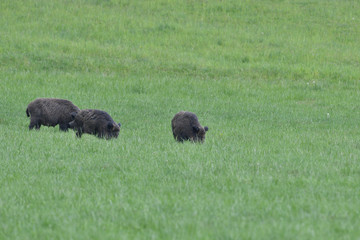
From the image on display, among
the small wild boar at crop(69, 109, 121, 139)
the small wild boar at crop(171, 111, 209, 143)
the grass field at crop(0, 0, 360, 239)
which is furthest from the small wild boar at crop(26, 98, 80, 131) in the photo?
the small wild boar at crop(171, 111, 209, 143)

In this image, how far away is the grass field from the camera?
6.16 metres

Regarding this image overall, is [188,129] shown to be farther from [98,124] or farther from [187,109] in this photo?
[187,109]

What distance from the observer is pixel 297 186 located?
24.5 ft

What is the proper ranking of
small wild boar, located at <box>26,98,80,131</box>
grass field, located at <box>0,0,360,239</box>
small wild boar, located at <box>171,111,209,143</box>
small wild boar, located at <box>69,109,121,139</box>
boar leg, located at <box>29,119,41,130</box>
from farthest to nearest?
boar leg, located at <box>29,119,41,130</box>
small wild boar, located at <box>26,98,80,131</box>
small wild boar, located at <box>69,109,121,139</box>
small wild boar, located at <box>171,111,209,143</box>
grass field, located at <box>0,0,360,239</box>

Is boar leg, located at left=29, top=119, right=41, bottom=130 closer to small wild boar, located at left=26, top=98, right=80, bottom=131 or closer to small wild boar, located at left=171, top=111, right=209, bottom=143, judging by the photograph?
small wild boar, located at left=26, top=98, right=80, bottom=131

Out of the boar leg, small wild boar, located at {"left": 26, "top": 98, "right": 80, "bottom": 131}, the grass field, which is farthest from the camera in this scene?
the boar leg

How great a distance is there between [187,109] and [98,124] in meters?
6.36

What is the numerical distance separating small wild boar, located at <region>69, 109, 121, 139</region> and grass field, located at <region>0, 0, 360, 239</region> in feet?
1.26

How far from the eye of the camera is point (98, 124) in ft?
39.8

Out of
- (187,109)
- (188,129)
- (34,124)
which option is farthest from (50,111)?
(187,109)

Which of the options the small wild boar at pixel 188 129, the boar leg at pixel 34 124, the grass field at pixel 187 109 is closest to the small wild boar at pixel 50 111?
the boar leg at pixel 34 124

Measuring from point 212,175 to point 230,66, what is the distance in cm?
1700

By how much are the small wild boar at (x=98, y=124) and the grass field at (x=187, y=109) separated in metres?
0.38

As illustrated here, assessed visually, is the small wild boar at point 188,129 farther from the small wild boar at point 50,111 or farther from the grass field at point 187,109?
the small wild boar at point 50,111
